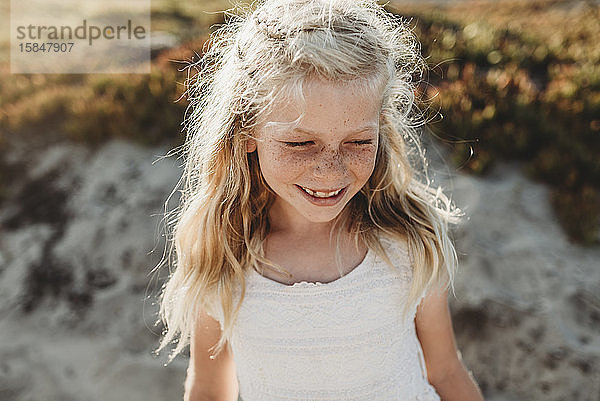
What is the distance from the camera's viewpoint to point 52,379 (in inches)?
149

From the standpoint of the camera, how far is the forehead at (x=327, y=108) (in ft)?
4.93

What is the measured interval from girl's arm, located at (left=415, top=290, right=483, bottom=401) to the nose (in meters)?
0.62

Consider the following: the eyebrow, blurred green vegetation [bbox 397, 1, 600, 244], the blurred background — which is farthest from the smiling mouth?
the blurred background

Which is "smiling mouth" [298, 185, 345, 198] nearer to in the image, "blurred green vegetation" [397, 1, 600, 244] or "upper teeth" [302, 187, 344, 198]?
"upper teeth" [302, 187, 344, 198]

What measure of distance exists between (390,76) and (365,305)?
2.36ft

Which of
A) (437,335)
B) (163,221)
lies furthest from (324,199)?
(163,221)

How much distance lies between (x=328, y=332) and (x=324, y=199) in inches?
18.6

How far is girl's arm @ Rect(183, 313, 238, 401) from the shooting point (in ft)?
6.53

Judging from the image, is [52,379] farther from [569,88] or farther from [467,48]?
[467,48]

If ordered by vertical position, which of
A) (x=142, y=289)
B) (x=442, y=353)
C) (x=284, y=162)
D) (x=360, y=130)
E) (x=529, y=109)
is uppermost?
(x=529, y=109)

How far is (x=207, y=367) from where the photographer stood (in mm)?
2037

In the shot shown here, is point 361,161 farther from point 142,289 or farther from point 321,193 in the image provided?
point 142,289

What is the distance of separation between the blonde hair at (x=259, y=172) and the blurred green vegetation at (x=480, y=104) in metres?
1.56

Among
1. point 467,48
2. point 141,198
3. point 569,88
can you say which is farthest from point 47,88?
point 569,88
